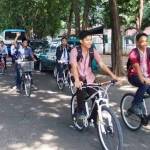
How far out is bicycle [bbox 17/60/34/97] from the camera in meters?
13.9

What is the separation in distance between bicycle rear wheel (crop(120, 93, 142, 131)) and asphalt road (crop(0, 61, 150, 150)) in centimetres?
12

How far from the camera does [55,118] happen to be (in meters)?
9.95

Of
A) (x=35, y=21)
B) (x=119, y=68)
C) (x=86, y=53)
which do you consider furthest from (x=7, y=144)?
(x=35, y=21)

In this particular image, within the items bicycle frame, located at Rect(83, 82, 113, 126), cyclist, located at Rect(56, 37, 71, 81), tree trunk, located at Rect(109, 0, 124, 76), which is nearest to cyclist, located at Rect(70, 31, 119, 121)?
bicycle frame, located at Rect(83, 82, 113, 126)

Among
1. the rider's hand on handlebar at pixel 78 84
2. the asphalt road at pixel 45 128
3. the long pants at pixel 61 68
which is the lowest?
the asphalt road at pixel 45 128

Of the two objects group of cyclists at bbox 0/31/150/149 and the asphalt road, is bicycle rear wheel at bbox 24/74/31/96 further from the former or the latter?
group of cyclists at bbox 0/31/150/149

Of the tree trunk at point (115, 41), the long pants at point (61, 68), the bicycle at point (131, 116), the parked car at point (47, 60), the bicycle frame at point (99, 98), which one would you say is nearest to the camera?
the bicycle frame at point (99, 98)

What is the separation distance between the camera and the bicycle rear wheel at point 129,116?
831 cm

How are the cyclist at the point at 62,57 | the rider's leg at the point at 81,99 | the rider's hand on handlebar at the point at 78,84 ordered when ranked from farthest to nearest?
the cyclist at the point at 62,57 < the rider's leg at the point at 81,99 < the rider's hand on handlebar at the point at 78,84

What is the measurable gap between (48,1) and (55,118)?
3199cm

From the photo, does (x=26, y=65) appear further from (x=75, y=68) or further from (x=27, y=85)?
→ (x=75, y=68)

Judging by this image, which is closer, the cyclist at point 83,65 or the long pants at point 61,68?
the cyclist at point 83,65

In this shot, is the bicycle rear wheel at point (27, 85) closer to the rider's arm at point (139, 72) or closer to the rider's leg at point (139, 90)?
the rider's leg at point (139, 90)

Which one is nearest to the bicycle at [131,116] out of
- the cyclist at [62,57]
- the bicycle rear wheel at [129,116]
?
the bicycle rear wheel at [129,116]
